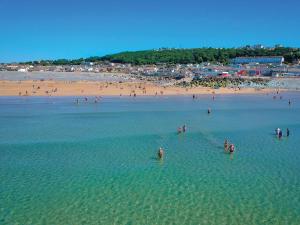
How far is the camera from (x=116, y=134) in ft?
109

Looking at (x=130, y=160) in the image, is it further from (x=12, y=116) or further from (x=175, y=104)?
(x=175, y=104)

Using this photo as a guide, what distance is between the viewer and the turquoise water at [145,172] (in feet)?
52.8

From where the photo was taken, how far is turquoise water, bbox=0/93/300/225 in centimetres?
1609

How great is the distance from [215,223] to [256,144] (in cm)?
1576

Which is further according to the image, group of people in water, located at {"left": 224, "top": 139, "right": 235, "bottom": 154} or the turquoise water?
group of people in water, located at {"left": 224, "top": 139, "right": 235, "bottom": 154}

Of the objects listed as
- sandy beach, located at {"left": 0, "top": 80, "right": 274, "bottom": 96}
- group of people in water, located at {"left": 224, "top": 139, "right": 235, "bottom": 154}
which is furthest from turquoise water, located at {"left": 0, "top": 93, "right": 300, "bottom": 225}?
sandy beach, located at {"left": 0, "top": 80, "right": 274, "bottom": 96}

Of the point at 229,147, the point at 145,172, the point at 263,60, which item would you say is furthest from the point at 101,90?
the point at 263,60

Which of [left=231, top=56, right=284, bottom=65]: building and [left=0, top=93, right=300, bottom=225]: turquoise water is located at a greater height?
[left=231, top=56, right=284, bottom=65]: building

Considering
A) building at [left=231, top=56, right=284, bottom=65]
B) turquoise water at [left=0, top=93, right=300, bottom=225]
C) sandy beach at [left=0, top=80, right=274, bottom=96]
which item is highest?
building at [left=231, top=56, right=284, bottom=65]

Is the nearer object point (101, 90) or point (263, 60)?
point (101, 90)

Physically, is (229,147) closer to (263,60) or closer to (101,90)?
(101,90)

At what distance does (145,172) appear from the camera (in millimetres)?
21828

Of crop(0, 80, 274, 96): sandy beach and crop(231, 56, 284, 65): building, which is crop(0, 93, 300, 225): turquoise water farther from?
crop(231, 56, 284, 65): building

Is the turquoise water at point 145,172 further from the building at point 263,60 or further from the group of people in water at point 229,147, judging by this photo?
the building at point 263,60
